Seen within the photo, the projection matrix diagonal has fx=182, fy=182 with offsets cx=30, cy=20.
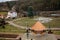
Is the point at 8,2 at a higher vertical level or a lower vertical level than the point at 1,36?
higher

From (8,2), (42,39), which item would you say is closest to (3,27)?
(42,39)

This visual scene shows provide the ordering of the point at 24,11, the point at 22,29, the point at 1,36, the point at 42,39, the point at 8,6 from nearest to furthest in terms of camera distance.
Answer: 1. the point at 42,39
2. the point at 1,36
3. the point at 22,29
4. the point at 24,11
5. the point at 8,6

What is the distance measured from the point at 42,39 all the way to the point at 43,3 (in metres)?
14.8

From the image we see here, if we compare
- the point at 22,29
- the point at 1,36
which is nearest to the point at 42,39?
the point at 1,36

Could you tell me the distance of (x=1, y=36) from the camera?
1320 cm

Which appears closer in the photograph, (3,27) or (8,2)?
(3,27)

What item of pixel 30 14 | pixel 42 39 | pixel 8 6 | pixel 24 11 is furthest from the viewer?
pixel 8 6

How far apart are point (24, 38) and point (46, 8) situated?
13856mm

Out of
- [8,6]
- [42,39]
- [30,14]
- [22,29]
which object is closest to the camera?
[42,39]

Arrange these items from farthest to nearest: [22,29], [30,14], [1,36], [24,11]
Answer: [24,11]
[30,14]
[22,29]
[1,36]

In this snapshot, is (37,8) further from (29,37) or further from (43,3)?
(29,37)

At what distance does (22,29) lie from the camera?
15.3m

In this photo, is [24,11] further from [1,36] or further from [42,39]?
[42,39]

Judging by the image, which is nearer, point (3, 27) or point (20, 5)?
point (3, 27)
